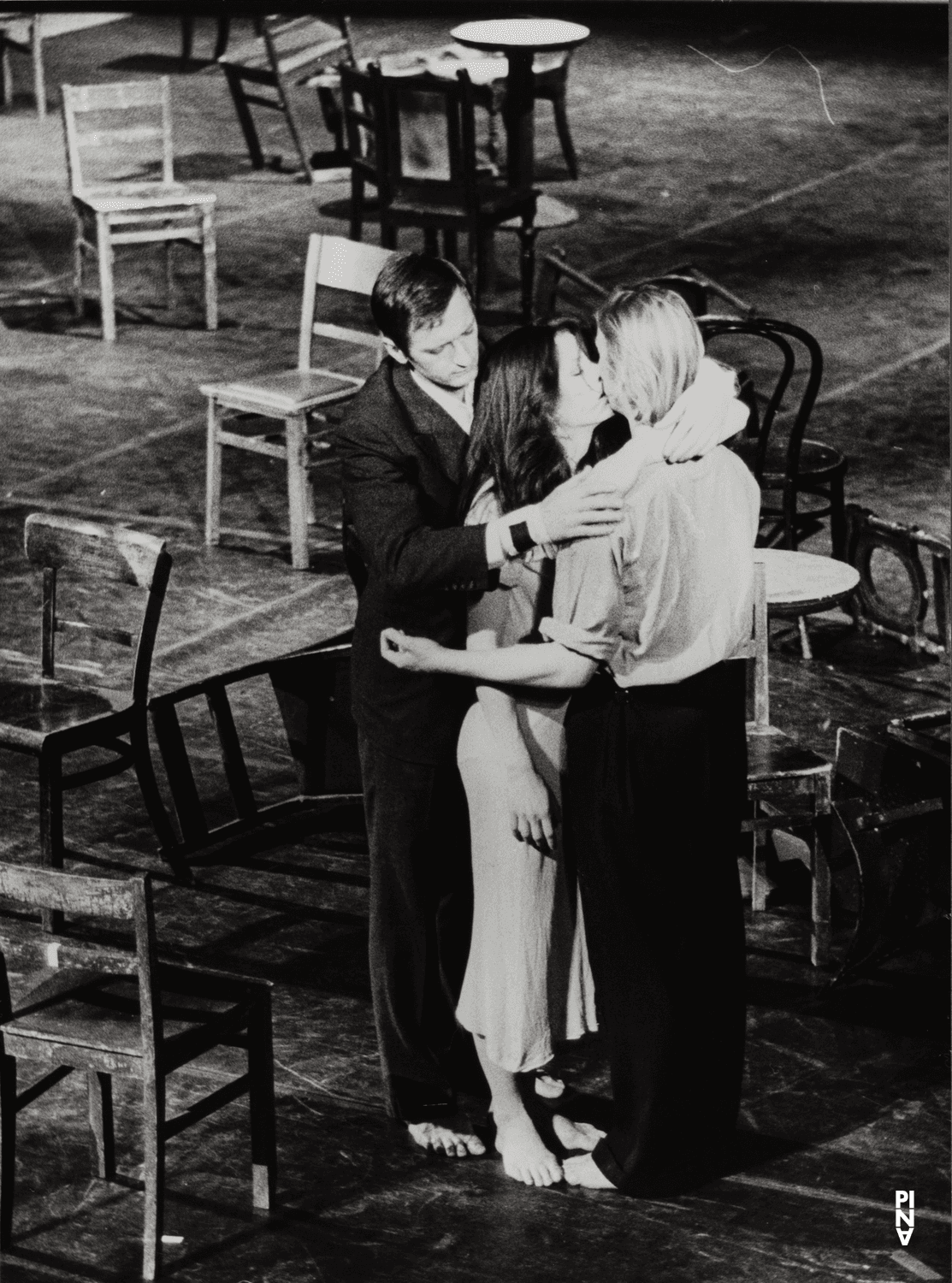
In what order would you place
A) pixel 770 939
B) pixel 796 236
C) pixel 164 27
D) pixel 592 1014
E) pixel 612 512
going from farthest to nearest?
pixel 164 27, pixel 796 236, pixel 770 939, pixel 592 1014, pixel 612 512

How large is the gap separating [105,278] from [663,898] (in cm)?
546

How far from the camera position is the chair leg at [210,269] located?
26.4 feet

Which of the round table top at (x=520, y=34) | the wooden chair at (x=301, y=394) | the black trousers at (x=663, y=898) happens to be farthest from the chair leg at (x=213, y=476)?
the black trousers at (x=663, y=898)

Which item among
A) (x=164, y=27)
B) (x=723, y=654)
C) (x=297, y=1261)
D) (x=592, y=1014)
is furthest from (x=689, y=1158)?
(x=164, y=27)

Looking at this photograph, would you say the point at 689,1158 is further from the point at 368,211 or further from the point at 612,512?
the point at 368,211

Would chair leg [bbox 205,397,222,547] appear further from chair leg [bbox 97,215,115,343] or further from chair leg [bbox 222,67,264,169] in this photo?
chair leg [bbox 222,67,264,169]

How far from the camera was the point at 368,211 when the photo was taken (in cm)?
958

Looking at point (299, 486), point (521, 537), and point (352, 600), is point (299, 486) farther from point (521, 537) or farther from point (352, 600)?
point (521, 537)

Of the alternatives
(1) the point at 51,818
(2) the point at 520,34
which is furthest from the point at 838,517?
(2) the point at 520,34

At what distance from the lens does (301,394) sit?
6.07 metres

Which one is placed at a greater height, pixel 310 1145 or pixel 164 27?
pixel 164 27

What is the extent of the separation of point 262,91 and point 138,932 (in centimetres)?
998

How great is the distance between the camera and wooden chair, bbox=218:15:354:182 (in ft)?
33.4

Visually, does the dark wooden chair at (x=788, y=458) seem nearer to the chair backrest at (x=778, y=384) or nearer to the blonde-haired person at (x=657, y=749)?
the chair backrest at (x=778, y=384)
